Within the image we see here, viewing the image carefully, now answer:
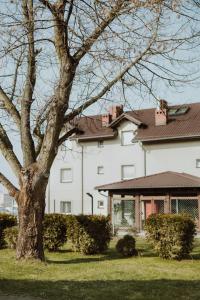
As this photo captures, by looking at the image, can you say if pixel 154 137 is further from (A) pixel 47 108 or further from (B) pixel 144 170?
(A) pixel 47 108

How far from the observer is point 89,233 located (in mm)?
16953

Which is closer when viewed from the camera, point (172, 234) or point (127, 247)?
point (172, 234)

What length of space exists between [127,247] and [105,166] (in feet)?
81.1

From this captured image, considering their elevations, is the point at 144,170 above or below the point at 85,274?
above

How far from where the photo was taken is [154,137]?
3725 cm

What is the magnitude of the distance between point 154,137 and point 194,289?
1078 inches

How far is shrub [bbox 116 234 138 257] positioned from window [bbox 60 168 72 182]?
26716 mm

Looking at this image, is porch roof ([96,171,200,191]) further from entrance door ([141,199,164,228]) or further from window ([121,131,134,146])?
window ([121,131,134,146])

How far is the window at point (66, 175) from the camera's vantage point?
43.1 m

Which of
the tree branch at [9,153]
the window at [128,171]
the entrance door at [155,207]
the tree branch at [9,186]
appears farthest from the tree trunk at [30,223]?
the window at [128,171]

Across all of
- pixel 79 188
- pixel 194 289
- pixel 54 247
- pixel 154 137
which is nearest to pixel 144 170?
pixel 154 137

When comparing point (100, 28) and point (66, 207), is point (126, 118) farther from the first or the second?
point (100, 28)

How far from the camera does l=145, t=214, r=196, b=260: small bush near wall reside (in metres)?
15.3

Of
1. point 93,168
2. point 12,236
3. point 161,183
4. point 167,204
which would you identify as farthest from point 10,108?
point 93,168
